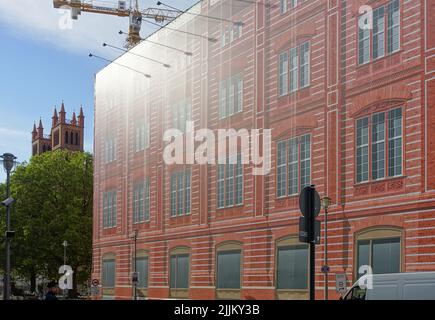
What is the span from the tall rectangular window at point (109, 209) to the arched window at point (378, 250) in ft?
94.1

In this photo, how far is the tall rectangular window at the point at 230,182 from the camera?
3991 cm

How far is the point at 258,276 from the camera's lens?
123 ft

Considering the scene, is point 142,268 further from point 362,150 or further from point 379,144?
point 379,144

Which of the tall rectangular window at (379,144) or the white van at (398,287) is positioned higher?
the tall rectangular window at (379,144)

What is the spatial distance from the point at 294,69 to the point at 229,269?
11.7 metres

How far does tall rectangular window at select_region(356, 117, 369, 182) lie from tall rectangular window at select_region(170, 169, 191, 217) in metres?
15.5

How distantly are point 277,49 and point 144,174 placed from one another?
17.1m

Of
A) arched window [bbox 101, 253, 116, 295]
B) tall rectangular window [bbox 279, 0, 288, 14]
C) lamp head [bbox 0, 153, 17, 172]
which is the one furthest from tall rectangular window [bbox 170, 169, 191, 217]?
lamp head [bbox 0, 153, 17, 172]

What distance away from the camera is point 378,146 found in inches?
1215

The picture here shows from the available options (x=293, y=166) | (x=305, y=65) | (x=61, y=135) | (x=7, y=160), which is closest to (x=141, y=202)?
(x=293, y=166)

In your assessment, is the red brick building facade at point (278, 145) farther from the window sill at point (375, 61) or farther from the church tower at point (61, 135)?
the church tower at point (61, 135)

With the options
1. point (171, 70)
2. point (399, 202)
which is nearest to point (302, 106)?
point (399, 202)

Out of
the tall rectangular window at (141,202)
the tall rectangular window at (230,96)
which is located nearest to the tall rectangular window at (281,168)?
the tall rectangular window at (230,96)

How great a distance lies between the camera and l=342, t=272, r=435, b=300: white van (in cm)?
1348
